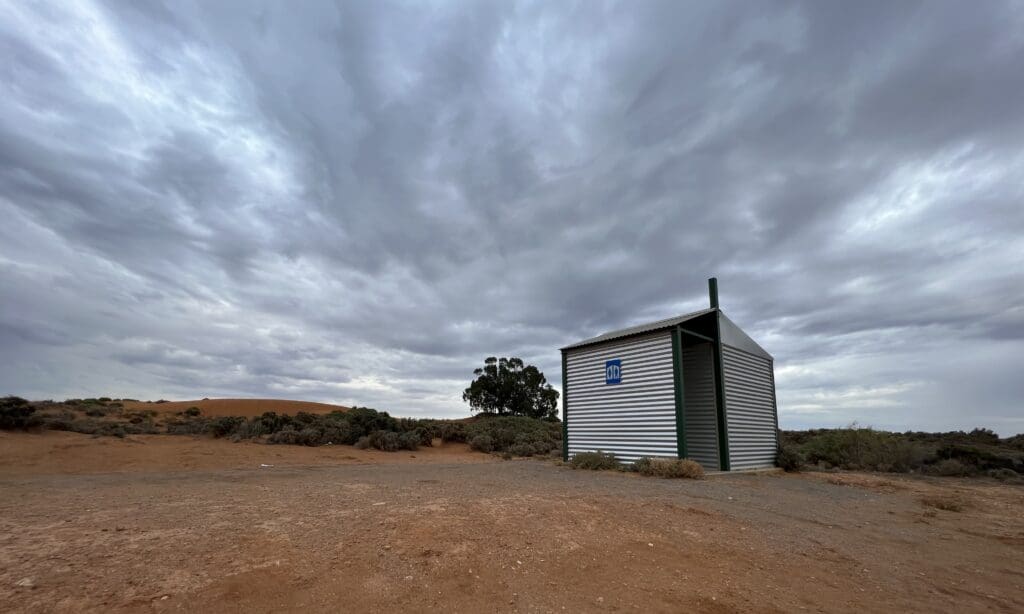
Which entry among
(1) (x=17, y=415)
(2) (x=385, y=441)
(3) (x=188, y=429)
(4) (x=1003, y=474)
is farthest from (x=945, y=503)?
(1) (x=17, y=415)

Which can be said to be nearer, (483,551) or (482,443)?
(483,551)

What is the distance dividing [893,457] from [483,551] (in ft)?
55.6

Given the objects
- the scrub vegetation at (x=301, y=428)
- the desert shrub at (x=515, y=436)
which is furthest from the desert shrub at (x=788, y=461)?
the desert shrub at (x=515, y=436)

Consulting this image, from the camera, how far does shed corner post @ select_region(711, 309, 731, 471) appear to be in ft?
43.3

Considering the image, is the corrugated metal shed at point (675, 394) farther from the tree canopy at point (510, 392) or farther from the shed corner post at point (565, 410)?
the tree canopy at point (510, 392)

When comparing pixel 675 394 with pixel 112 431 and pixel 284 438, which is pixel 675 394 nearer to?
pixel 284 438

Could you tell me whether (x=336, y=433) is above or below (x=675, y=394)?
below

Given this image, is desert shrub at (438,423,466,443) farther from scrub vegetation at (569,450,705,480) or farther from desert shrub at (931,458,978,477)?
desert shrub at (931,458,978,477)

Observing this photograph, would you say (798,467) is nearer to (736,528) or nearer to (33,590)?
(736,528)

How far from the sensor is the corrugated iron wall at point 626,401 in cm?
1251

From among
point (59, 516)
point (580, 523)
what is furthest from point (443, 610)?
point (59, 516)

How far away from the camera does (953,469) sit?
14.6 metres

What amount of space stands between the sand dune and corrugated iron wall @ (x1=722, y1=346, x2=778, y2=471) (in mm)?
24953

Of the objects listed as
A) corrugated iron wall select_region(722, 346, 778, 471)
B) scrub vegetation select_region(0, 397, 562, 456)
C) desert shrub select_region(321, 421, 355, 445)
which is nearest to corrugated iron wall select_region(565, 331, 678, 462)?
corrugated iron wall select_region(722, 346, 778, 471)
